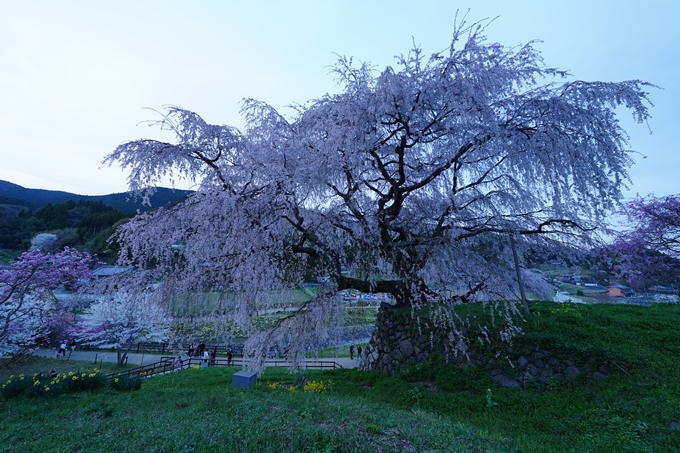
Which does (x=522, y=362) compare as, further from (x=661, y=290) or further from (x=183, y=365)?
(x=183, y=365)

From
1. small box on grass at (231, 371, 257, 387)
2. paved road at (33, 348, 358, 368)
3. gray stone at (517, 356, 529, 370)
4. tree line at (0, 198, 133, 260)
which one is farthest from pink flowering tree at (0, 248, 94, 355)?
tree line at (0, 198, 133, 260)

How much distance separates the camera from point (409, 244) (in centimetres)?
693

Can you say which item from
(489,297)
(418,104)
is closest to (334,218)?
(418,104)

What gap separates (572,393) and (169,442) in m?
6.74

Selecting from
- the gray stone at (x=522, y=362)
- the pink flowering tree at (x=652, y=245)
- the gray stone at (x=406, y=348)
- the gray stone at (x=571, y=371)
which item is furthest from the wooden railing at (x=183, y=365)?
the pink flowering tree at (x=652, y=245)

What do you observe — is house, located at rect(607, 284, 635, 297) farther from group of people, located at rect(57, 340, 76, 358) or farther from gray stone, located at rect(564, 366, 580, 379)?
group of people, located at rect(57, 340, 76, 358)

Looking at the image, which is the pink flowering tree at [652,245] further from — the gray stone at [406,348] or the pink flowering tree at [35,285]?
the pink flowering tree at [35,285]

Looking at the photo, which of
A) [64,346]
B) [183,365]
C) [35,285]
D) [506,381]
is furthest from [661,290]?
[64,346]

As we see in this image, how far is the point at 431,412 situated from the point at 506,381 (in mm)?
1931

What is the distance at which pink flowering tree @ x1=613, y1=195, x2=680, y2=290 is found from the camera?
1187 cm

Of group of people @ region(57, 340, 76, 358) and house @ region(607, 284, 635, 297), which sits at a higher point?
house @ region(607, 284, 635, 297)

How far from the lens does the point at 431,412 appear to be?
5.61m

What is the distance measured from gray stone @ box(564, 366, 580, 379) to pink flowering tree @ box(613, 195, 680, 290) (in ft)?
28.2

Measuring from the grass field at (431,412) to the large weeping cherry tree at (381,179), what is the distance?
5.19 ft
